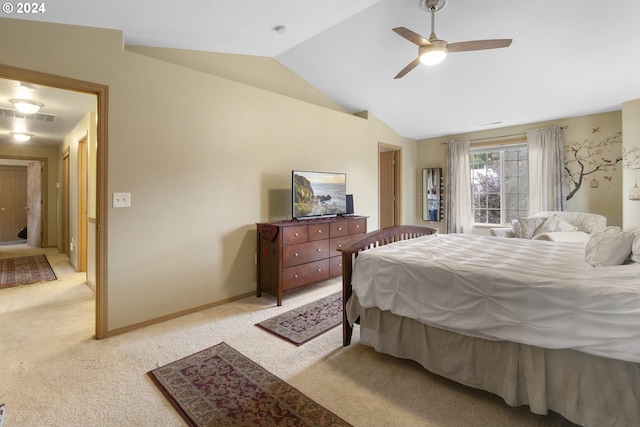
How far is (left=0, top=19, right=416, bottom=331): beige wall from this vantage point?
8.23 feet

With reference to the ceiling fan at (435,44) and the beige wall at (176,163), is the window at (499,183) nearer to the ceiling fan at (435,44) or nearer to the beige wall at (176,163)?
the ceiling fan at (435,44)

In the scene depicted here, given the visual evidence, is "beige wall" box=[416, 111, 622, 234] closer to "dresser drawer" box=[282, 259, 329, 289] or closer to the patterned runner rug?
"dresser drawer" box=[282, 259, 329, 289]

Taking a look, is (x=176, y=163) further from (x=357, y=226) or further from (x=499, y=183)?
(x=499, y=183)

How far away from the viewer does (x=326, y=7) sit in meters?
2.67

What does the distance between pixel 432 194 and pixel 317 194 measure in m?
3.31

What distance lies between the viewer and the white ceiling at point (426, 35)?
101 inches

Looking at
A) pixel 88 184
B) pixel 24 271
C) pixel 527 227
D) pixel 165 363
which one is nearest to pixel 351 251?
pixel 165 363

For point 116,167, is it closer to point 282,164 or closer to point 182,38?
point 182,38

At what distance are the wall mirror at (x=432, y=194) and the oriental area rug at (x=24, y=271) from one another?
6432mm

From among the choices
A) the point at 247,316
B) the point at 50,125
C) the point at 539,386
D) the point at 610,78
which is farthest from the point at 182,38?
Answer: the point at 610,78

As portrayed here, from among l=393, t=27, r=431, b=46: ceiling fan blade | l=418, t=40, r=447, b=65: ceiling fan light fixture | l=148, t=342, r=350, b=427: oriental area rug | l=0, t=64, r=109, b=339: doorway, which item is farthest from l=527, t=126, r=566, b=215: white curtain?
l=0, t=64, r=109, b=339: doorway

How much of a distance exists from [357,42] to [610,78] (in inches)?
121

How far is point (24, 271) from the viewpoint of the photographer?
4.71 meters

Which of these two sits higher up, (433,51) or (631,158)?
(433,51)
